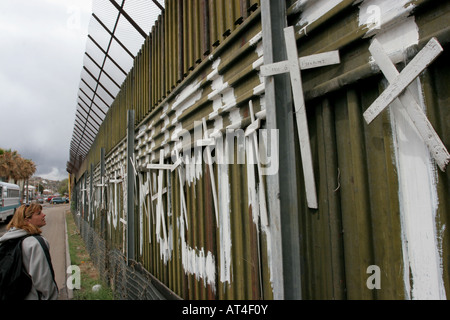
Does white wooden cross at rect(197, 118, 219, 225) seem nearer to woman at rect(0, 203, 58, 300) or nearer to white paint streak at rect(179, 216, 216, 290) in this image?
Result: white paint streak at rect(179, 216, 216, 290)

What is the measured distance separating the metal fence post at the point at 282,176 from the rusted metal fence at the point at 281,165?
12 millimetres

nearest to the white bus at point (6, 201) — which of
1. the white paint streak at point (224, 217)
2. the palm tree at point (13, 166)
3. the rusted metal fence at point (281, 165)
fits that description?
the rusted metal fence at point (281, 165)

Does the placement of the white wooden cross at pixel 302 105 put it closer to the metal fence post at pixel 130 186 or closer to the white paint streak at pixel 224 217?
the white paint streak at pixel 224 217

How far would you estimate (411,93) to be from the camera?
1.32 metres

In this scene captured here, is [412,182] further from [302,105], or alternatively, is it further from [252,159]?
[252,159]

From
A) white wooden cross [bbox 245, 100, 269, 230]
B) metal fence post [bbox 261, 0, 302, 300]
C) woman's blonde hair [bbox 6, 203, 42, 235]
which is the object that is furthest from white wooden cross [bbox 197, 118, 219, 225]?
woman's blonde hair [bbox 6, 203, 42, 235]

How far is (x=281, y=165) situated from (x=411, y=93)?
816mm

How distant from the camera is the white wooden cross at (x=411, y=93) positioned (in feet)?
3.96

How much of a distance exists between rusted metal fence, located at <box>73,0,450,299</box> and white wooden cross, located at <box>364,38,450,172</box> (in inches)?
3.3

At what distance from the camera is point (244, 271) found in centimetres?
254

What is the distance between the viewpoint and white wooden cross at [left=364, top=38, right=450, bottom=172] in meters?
1.21

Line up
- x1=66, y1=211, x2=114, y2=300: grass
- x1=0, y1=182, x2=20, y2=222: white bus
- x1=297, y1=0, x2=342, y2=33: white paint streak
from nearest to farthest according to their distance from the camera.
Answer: x1=297, y1=0, x2=342, y2=33: white paint streak
x1=66, y1=211, x2=114, y2=300: grass
x1=0, y1=182, x2=20, y2=222: white bus

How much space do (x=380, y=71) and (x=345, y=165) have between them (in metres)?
0.51

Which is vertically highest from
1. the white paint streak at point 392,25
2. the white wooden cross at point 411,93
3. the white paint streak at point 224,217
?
the white paint streak at point 392,25
